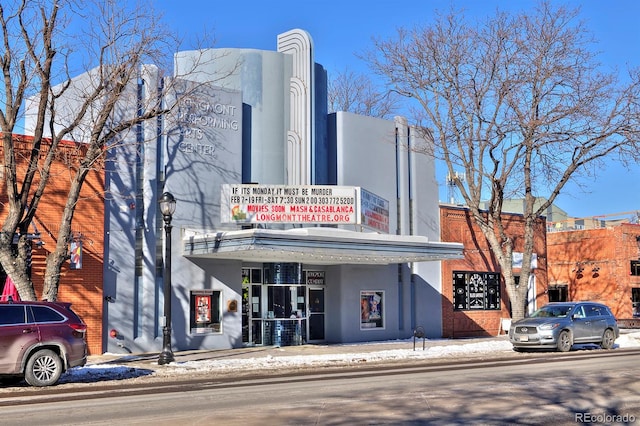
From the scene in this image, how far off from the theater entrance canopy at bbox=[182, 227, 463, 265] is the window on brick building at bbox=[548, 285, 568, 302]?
22972mm

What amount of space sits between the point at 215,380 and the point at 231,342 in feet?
31.2

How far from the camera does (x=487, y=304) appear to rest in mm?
36156

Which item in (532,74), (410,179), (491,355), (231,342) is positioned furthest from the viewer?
(410,179)

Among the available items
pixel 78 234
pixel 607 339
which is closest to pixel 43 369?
pixel 78 234

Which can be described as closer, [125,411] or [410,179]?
[125,411]

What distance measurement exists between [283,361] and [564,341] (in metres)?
9.50

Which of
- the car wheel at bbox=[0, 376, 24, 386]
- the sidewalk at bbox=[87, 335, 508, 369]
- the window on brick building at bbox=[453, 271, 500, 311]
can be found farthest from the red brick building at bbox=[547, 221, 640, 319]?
the car wheel at bbox=[0, 376, 24, 386]

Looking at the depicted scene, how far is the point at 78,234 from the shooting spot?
24.3 metres

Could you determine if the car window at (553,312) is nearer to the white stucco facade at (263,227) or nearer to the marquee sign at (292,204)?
the white stucco facade at (263,227)

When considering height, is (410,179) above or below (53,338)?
above

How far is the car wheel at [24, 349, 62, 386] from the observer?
651 inches

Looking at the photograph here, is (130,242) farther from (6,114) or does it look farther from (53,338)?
(53,338)

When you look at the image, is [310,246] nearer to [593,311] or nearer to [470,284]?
[593,311]

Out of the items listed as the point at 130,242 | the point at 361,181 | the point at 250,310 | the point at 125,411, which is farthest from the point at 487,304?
the point at 125,411
